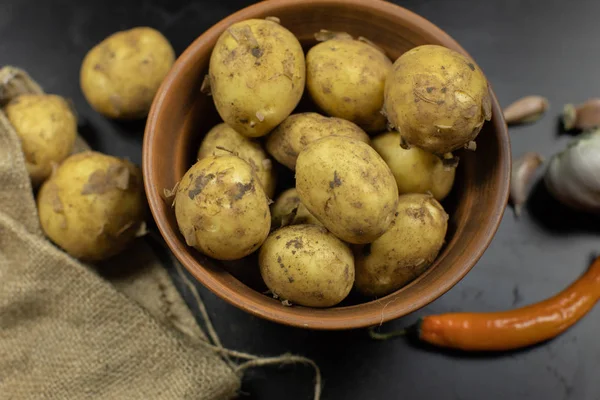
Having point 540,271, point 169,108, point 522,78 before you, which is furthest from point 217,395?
point 522,78

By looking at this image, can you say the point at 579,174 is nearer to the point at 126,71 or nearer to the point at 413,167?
the point at 413,167

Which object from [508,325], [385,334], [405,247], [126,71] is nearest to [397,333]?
[385,334]

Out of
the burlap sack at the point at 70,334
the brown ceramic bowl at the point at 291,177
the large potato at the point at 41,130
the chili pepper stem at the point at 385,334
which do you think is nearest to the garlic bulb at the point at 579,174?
the brown ceramic bowl at the point at 291,177

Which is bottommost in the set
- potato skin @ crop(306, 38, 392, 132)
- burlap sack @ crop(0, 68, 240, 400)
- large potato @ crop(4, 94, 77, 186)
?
burlap sack @ crop(0, 68, 240, 400)

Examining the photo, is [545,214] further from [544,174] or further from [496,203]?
[496,203]

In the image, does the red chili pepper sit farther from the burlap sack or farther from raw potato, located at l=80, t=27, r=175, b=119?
raw potato, located at l=80, t=27, r=175, b=119

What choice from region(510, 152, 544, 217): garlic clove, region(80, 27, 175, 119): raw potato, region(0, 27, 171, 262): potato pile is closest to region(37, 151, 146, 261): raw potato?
region(0, 27, 171, 262): potato pile

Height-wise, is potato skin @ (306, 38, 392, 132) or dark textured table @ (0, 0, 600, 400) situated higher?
potato skin @ (306, 38, 392, 132)

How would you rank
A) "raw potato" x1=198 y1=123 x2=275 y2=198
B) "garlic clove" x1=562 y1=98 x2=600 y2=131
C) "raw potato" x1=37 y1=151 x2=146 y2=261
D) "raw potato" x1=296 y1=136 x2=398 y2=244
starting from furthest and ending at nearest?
"garlic clove" x1=562 y1=98 x2=600 y2=131 → "raw potato" x1=37 y1=151 x2=146 y2=261 → "raw potato" x1=198 y1=123 x2=275 y2=198 → "raw potato" x1=296 y1=136 x2=398 y2=244
